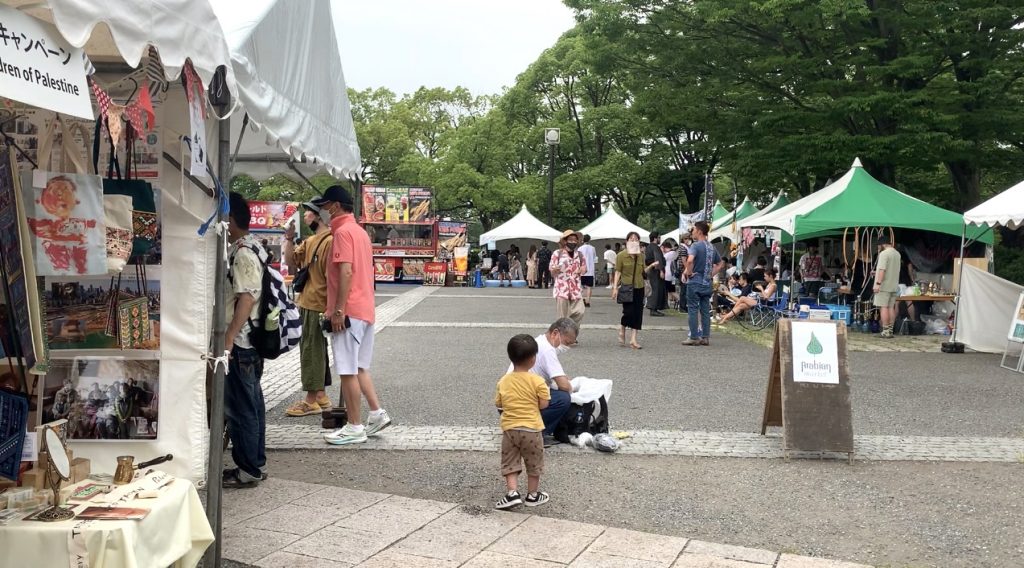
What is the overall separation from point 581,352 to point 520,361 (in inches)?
268

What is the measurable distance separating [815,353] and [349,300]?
3557mm

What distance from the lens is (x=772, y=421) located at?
6730mm

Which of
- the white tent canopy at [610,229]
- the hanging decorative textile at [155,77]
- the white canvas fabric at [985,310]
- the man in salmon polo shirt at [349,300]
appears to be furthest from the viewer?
the white tent canopy at [610,229]

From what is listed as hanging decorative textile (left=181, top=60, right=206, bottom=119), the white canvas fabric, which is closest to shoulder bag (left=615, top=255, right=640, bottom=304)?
the white canvas fabric

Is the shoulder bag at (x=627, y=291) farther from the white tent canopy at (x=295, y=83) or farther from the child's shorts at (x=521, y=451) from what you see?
the child's shorts at (x=521, y=451)

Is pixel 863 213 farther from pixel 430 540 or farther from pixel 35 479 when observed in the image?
pixel 35 479

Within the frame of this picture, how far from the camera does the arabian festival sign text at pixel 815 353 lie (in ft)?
20.5

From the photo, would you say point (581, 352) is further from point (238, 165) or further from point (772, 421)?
point (238, 165)

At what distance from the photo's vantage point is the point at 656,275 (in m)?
18.2

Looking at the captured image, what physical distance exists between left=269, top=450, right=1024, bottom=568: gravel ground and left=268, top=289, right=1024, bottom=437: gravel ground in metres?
1.18

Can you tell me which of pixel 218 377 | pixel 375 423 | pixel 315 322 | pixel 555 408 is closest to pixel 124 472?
pixel 218 377

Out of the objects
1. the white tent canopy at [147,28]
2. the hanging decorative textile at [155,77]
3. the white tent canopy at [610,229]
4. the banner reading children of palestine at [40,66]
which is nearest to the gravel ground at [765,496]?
the hanging decorative textile at [155,77]

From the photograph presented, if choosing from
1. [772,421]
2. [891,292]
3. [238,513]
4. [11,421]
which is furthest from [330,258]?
[891,292]

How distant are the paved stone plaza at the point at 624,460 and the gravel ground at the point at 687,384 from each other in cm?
4
